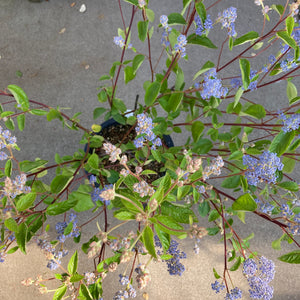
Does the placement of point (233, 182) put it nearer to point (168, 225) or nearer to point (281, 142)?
point (281, 142)

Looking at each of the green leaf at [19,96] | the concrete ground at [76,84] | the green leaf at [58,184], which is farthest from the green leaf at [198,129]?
the concrete ground at [76,84]

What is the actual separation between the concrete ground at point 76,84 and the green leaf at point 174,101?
29.6 inches

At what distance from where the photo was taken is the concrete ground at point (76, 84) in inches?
58.4

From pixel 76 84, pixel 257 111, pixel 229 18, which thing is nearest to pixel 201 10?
pixel 229 18

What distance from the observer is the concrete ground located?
1484 mm

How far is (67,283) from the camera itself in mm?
644

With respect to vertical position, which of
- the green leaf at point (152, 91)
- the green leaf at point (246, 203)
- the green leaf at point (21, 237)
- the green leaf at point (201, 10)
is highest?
the green leaf at point (201, 10)

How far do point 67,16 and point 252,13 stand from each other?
43.6 inches

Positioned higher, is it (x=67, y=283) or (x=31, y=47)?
(x=31, y=47)

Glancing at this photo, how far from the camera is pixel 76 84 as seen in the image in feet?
5.21

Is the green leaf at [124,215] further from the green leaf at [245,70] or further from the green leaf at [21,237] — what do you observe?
the green leaf at [245,70]

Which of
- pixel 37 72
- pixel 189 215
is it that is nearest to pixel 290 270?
pixel 189 215

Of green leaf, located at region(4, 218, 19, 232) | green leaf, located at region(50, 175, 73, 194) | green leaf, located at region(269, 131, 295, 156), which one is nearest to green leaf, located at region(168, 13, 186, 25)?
green leaf, located at region(269, 131, 295, 156)

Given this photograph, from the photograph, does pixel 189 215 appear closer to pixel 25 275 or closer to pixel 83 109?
pixel 83 109
